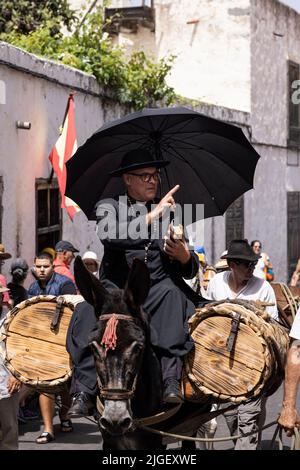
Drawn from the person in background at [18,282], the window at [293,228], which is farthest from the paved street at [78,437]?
the window at [293,228]

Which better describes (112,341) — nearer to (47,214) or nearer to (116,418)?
(116,418)

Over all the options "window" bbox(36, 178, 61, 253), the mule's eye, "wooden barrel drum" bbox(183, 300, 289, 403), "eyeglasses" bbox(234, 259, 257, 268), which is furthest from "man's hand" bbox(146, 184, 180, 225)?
"window" bbox(36, 178, 61, 253)

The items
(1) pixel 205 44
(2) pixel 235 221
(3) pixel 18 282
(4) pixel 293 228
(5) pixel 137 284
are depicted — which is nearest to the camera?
(5) pixel 137 284

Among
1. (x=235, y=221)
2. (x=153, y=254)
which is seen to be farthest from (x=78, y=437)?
(x=235, y=221)

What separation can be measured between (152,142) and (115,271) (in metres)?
1.07

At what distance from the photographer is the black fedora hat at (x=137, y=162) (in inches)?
244

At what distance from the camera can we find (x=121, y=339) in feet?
17.8

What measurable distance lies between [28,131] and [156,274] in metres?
8.73

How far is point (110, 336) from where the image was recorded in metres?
5.38

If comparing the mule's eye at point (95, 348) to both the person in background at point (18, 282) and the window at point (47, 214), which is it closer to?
the person in background at point (18, 282)

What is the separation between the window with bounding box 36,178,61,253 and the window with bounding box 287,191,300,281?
42.2 ft

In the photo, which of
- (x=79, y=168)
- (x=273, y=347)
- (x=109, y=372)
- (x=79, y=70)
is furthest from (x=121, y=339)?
(x=79, y=70)

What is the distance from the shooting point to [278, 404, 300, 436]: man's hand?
222 inches
